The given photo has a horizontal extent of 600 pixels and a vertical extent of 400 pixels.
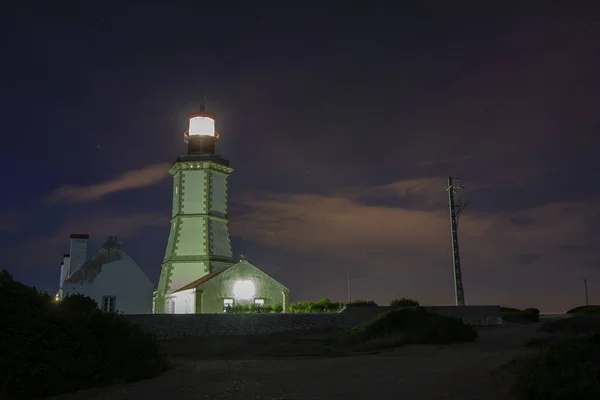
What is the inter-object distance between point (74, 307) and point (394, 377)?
22.7 ft

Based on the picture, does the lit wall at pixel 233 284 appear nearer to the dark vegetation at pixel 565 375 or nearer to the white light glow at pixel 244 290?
the white light glow at pixel 244 290

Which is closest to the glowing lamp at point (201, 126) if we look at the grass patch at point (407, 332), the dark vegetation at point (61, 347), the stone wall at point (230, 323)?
the stone wall at point (230, 323)

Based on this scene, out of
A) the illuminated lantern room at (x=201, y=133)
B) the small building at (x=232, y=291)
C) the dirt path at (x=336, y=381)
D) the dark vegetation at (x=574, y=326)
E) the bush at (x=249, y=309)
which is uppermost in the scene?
the illuminated lantern room at (x=201, y=133)

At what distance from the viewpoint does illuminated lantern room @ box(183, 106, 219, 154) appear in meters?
38.2

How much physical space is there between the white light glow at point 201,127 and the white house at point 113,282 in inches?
397

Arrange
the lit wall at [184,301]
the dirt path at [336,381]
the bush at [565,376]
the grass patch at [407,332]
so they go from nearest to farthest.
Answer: the bush at [565,376] → the dirt path at [336,381] → the grass patch at [407,332] → the lit wall at [184,301]

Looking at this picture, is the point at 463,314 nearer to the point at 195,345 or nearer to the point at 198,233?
the point at 195,345

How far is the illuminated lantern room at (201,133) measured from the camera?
1503 inches

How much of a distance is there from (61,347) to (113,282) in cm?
2244

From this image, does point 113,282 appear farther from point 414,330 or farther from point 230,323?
point 414,330

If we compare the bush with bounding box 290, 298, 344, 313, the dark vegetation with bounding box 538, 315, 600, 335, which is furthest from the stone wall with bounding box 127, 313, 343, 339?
the dark vegetation with bounding box 538, 315, 600, 335

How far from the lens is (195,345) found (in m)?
20.2

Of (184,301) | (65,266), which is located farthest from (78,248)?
(184,301)

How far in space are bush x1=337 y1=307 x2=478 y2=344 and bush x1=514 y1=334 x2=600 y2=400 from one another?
9.89 metres
